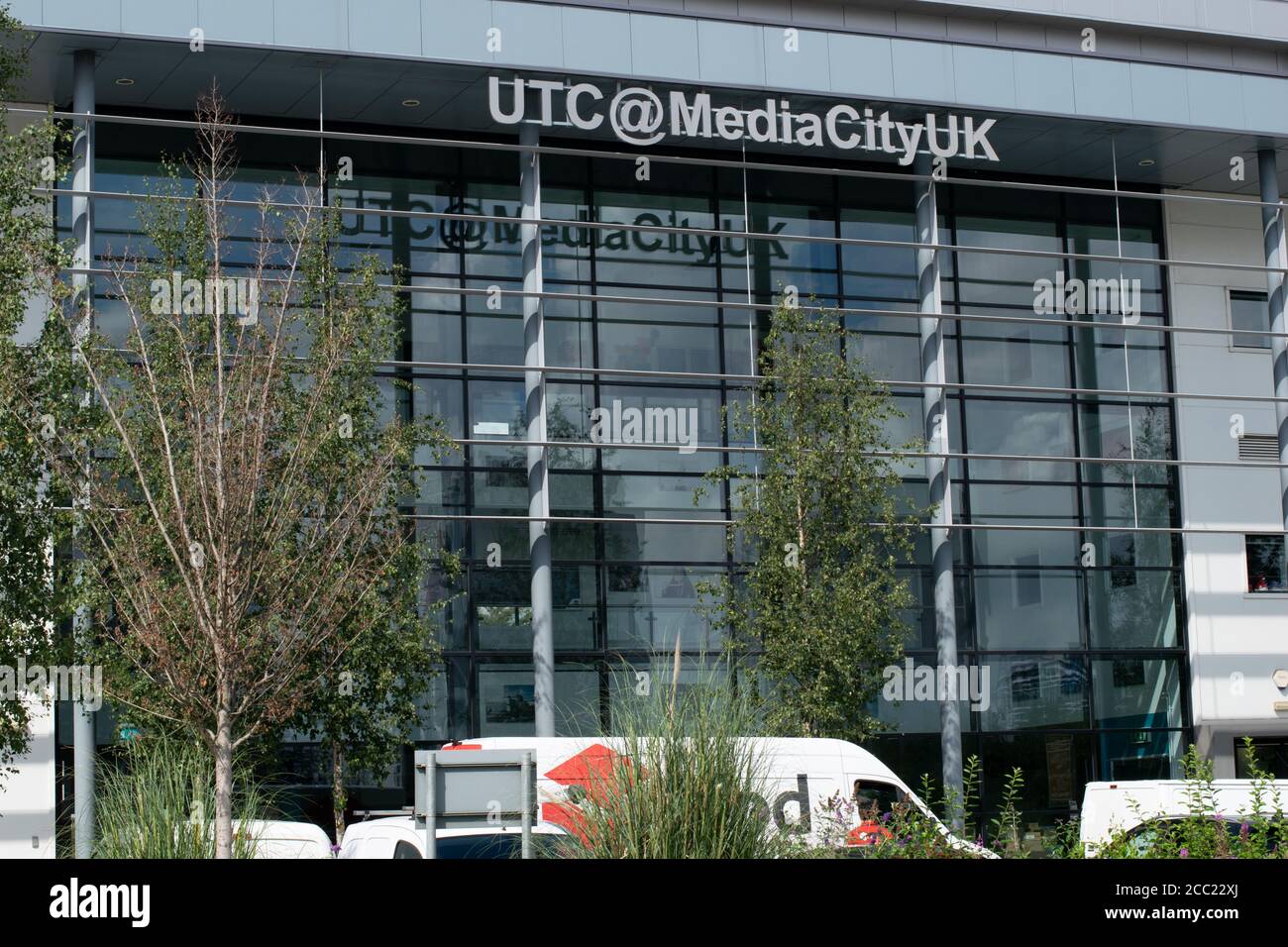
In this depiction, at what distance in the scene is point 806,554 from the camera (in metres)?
20.8

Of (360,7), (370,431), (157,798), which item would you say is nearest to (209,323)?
(370,431)

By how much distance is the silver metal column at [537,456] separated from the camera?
70.0 ft

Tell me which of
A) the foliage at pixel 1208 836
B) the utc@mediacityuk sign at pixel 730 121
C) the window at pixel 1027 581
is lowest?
the foliage at pixel 1208 836

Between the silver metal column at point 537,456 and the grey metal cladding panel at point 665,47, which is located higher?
the grey metal cladding panel at point 665,47

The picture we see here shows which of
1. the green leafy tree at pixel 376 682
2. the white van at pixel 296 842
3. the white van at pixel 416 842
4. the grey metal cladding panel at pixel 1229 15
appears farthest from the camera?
the grey metal cladding panel at pixel 1229 15

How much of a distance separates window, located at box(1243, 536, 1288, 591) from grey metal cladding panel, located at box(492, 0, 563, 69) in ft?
46.3

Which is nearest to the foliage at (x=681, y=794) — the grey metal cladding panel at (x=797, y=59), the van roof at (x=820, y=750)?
the van roof at (x=820, y=750)

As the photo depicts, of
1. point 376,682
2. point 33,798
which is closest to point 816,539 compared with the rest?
point 376,682

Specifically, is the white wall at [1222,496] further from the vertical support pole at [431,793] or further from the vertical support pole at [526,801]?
the vertical support pole at [431,793]

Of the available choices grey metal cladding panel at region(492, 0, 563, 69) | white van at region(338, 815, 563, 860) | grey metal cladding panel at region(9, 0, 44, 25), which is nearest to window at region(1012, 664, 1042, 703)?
grey metal cladding panel at region(492, 0, 563, 69)

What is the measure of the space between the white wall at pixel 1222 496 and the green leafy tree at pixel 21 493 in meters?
18.3

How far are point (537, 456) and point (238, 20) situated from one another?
274 inches
